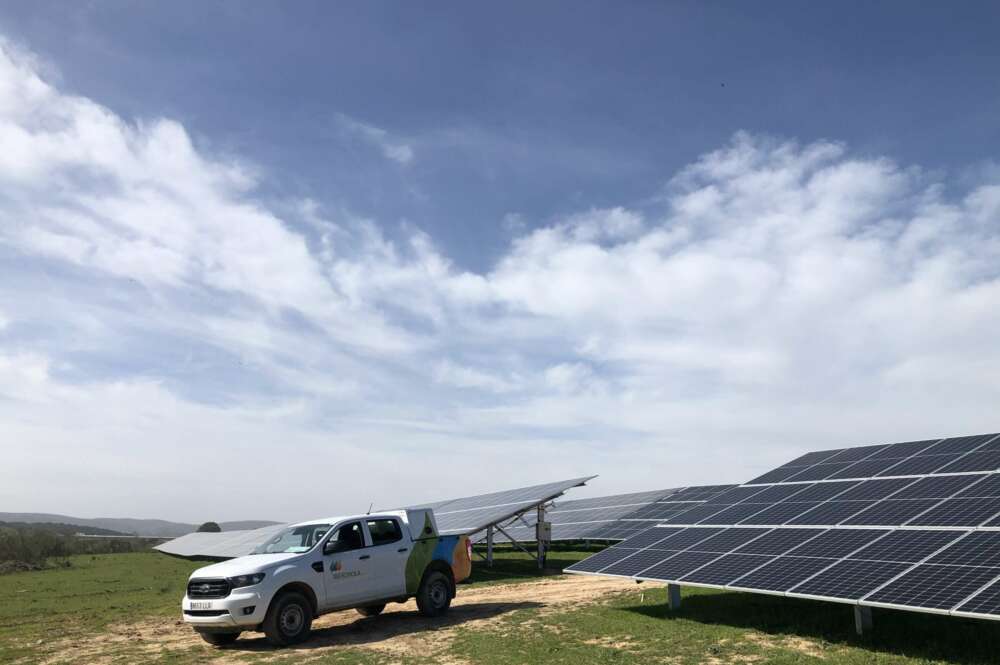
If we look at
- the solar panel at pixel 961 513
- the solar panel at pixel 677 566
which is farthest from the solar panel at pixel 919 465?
the solar panel at pixel 677 566

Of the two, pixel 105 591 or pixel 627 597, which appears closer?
pixel 627 597

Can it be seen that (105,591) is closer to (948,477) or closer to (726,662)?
(726,662)

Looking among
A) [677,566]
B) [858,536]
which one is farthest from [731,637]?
[858,536]

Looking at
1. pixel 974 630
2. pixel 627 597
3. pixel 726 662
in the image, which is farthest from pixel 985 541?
pixel 627 597

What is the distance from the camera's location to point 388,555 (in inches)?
654

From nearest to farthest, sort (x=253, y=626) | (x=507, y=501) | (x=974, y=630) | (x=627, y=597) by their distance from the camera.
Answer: (x=974, y=630) → (x=253, y=626) → (x=627, y=597) → (x=507, y=501)

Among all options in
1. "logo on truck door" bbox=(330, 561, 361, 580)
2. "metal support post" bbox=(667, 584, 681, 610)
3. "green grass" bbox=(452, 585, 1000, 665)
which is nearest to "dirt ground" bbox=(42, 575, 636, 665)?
"green grass" bbox=(452, 585, 1000, 665)

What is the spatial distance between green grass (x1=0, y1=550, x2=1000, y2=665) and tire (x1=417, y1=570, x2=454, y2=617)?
415 mm

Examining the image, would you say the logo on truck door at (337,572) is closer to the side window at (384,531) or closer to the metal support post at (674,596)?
the side window at (384,531)

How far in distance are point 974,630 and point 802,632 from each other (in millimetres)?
2625

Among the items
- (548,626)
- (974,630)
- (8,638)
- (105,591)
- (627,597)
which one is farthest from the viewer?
(105,591)

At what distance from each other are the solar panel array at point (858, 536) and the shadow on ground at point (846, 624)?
1.16 meters

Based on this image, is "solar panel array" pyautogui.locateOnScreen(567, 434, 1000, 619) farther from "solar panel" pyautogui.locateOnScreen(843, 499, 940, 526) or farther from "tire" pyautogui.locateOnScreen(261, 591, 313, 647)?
"tire" pyautogui.locateOnScreen(261, 591, 313, 647)

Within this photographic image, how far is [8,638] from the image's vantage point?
17.2 metres
